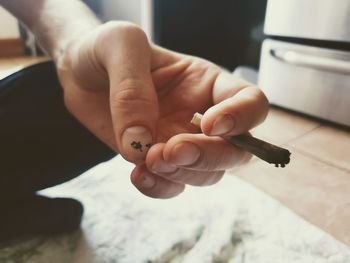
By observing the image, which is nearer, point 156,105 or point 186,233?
point 156,105

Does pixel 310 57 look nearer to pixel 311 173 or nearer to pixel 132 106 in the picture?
pixel 311 173

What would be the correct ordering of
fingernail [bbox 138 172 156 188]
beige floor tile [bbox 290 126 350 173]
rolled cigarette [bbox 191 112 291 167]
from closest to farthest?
1. rolled cigarette [bbox 191 112 291 167]
2. fingernail [bbox 138 172 156 188]
3. beige floor tile [bbox 290 126 350 173]

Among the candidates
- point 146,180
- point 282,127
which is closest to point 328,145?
point 282,127

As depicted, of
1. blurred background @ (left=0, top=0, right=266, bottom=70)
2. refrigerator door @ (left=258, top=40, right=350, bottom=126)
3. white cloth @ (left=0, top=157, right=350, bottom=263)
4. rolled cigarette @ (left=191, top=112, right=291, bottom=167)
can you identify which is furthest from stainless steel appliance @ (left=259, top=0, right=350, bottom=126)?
rolled cigarette @ (left=191, top=112, right=291, bottom=167)

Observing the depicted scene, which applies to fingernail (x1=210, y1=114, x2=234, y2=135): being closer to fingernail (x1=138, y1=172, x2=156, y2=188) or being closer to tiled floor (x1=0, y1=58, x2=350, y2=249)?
fingernail (x1=138, y1=172, x2=156, y2=188)

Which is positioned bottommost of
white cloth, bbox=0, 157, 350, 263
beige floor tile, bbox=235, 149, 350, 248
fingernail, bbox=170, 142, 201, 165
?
beige floor tile, bbox=235, 149, 350, 248

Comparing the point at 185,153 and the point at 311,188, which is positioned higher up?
the point at 185,153

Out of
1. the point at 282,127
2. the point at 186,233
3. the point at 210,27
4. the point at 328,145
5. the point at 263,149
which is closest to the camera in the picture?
the point at 263,149
